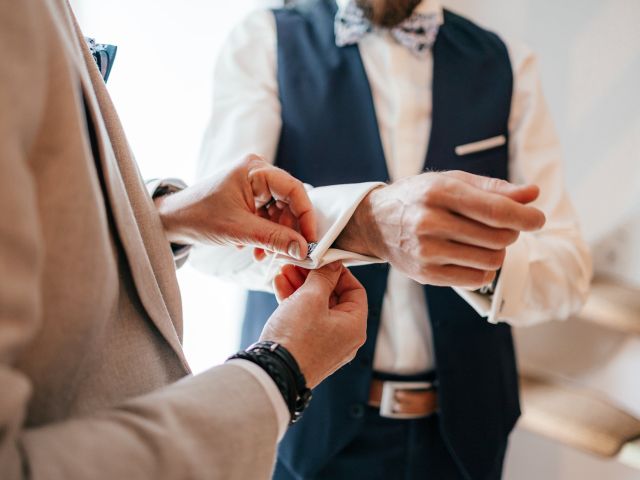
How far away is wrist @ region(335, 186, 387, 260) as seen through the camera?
63cm

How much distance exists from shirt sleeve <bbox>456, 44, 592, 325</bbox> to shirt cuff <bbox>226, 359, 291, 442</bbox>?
1.85 feet

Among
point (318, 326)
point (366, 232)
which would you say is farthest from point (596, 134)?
point (318, 326)

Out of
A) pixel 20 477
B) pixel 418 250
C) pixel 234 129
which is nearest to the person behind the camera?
pixel 20 477

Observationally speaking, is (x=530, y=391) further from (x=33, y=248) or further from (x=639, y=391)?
(x=33, y=248)

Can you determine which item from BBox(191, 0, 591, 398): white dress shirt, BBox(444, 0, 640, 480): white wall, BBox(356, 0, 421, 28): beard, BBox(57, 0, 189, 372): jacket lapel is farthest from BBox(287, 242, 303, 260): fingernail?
BBox(444, 0, 640, 480): white wall

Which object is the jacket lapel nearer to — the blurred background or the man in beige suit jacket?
the man in beige suit jacket

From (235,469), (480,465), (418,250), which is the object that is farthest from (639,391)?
(235,469)

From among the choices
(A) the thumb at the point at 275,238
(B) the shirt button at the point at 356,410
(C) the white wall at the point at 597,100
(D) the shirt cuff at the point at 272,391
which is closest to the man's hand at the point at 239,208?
(A) the thumb at the point at 275,238

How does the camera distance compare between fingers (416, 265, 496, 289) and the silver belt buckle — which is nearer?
fingers (416, 265, 496, 289)

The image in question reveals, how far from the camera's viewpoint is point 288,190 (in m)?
0.67

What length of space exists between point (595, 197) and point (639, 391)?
45 cm

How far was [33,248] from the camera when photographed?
327 mm

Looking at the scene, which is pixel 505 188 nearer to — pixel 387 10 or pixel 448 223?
pixel 448 223

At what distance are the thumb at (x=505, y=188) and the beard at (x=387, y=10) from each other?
0.51m
